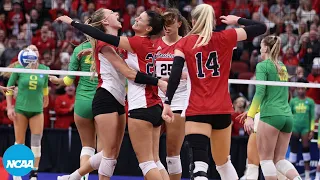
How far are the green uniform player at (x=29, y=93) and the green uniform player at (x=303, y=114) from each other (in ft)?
16.7

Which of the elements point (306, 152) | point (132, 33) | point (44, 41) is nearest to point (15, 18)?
point (44, 41)

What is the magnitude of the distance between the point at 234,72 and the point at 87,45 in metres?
6.35

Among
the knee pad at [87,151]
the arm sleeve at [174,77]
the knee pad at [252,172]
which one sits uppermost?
the arm sleeve at [174,77]

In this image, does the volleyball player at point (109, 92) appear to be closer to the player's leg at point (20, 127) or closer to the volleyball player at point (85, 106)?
the volleyball player at point (85, 106)

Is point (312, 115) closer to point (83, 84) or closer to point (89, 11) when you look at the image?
point (89, 11)

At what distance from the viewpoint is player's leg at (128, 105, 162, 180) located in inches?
334

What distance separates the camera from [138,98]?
864 centimetres

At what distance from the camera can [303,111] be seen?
15.2 meters

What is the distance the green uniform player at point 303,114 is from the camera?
1501 centimetres

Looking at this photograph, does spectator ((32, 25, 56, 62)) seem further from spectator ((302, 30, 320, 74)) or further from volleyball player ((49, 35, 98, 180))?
volleyball player ((49, 35, 98, 180))

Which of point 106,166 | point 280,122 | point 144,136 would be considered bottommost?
point 106,166

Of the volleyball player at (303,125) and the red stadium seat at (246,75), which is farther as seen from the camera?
the red stadium seat at (246,75)

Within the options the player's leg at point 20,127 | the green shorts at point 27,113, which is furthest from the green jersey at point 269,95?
the player's leg at point 20,127

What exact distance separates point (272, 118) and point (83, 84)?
2.37 m
